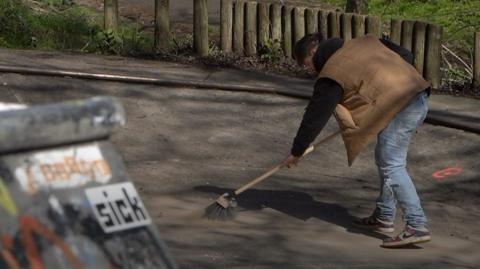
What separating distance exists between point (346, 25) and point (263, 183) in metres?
4.05

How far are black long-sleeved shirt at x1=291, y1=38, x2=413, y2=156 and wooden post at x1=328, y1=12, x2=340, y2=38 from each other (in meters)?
5.16

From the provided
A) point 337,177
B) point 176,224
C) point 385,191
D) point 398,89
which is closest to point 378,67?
point 398,89

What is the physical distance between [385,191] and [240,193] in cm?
122

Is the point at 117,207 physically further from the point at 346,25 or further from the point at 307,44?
the point at 346,25

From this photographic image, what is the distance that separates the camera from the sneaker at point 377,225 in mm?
7495

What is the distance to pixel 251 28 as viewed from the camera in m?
12.8

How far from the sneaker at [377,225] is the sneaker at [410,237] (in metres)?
0.32

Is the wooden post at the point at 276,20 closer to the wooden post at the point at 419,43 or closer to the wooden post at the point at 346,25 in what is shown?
the wooden post at the point at 346,25

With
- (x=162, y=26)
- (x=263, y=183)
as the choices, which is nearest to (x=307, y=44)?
(x=263, y=183)

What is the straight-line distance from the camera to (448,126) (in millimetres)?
10125

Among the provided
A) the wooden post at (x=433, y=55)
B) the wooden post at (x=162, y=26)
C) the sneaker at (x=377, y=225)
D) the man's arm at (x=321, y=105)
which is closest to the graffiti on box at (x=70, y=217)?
the man's arm at (x=321, y=105)

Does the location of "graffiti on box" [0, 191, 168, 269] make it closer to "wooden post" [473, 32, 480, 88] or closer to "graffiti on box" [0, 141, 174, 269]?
"graffiti on box" [0, 141, 174, 269]

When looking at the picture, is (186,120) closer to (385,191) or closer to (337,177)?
(337,177)

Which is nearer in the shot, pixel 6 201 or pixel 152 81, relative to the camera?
pixel 6 201
